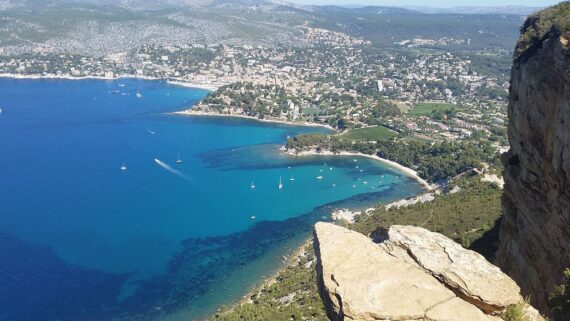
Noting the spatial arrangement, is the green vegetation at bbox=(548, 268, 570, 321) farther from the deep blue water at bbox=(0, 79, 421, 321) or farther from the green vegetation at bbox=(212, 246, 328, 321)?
the deep blue water at bbox=(0, 79, 421, 321)

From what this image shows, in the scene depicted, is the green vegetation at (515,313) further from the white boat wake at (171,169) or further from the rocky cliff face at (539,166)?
the white boat wake at (171,169)

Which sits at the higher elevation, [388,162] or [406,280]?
[406,280]

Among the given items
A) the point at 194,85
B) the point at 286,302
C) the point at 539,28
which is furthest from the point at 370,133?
the point at 539,28

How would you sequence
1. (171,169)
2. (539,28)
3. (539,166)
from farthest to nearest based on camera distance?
(171,169), (539,28), (539,166)

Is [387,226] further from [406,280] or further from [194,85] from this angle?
[194,85]

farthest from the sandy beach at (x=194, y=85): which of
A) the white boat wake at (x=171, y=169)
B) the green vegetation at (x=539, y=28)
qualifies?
Result: the green vegetation at (x=539, y=28)

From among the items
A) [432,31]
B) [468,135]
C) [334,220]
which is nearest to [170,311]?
[334,220]

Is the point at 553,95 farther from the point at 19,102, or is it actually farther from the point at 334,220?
the point at 19,102
